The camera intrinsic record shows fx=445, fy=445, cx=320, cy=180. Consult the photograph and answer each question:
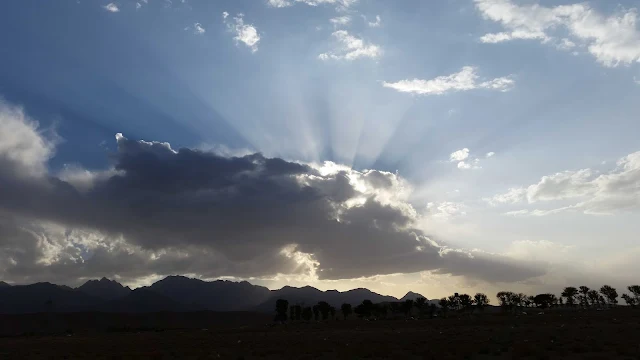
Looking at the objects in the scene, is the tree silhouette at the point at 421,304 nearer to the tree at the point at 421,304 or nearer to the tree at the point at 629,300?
the tree at the point at 421,304

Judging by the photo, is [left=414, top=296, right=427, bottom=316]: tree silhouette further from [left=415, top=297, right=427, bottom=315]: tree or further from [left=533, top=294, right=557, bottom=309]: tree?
[left=533, top=294, right=557, bottom=309]: tree

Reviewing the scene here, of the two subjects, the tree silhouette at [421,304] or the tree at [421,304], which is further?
the tree silhouette at [421,304]

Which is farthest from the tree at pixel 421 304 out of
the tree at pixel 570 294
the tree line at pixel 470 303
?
the tree at pixel 570 294

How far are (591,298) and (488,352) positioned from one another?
18165 centimetres

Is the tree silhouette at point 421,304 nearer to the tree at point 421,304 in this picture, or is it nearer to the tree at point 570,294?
the tree at point 421,304

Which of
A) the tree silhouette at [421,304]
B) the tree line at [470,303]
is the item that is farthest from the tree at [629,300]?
the tree silhouette at [421,304]

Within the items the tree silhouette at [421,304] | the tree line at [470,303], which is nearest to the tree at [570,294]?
the tree line at [470,303]

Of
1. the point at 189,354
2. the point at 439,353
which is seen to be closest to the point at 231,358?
the point at 189,354

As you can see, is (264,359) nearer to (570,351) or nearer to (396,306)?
(570,351)

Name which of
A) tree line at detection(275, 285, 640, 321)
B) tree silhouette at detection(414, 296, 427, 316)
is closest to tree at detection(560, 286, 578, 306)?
tree line at detection(275, 285, 640, 321)

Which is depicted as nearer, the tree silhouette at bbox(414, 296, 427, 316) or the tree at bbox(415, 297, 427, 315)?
the tree at bbox(415, 297, 427, 315)

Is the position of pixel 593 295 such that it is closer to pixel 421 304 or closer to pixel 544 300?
pixel 544 300

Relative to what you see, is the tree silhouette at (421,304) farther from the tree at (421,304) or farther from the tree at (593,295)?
the tree at (593,295)

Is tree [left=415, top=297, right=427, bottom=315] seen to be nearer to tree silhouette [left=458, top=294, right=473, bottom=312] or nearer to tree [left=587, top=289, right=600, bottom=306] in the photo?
tree silhouette [left=458, top=294, right=473, bottom=312]
